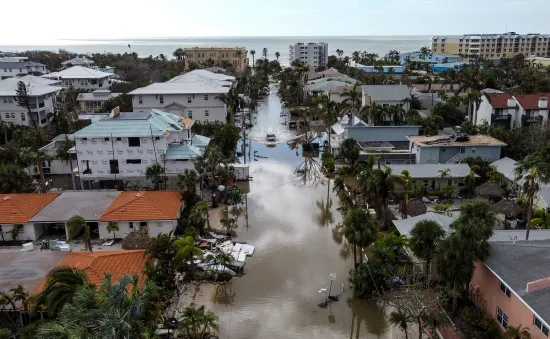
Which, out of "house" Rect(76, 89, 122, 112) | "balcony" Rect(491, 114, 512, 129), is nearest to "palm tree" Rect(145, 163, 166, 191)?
"balcony" Rect(491, 114, 512, 129)

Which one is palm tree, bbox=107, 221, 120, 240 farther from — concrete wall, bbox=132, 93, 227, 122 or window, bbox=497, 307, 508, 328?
concrete wall, bbox=132, 93, 227, 122

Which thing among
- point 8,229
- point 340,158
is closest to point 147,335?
point 8,229

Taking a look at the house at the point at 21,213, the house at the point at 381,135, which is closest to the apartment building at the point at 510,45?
the house at the point at 381,135

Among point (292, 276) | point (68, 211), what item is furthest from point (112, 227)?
point (292, 276)

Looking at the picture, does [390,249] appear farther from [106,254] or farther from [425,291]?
[106,254]

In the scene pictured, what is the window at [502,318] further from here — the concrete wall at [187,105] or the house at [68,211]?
the concrete wall at [187,105]

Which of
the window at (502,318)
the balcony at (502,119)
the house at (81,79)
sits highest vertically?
the house at (81,79)
